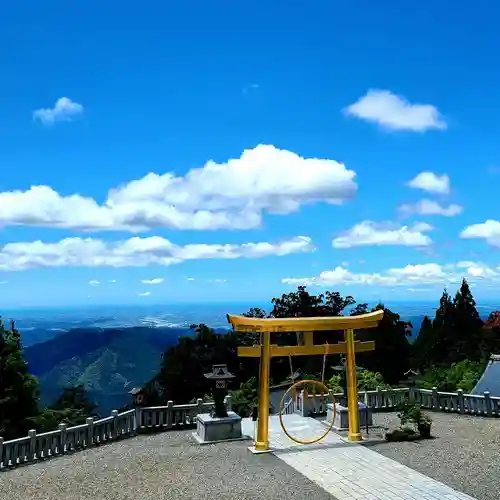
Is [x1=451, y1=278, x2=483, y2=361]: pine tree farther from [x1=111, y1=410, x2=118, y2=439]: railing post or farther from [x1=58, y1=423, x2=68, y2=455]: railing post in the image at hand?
[x1=58, y1=423, x2=68, y2=455]: railing post

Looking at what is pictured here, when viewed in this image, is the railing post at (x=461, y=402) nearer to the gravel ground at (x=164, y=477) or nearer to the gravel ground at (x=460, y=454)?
the gravel ground at (x=460, y=454)

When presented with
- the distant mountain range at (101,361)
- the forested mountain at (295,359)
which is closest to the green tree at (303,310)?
the forested mountain at (295,359)

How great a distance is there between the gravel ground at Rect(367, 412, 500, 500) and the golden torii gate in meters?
1.86

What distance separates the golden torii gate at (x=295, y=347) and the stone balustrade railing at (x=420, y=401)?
2737 mm

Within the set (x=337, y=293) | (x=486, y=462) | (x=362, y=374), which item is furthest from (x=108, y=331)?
(x=486, y=462)

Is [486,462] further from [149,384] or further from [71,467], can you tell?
[149,384]

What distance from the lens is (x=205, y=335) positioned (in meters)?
33.0

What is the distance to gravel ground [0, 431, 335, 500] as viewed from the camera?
1162 cm

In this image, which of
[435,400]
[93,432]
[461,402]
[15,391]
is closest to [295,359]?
[435,400]

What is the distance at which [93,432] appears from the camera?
55.6 ft

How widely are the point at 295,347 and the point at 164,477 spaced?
16.7 ft

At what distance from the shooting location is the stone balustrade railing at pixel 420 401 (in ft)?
63.6

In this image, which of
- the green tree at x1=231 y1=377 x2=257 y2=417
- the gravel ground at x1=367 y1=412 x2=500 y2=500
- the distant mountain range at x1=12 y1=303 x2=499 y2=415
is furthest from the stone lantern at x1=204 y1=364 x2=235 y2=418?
the distant mountain range at x1=12 y1=303 x2=499 y2=415

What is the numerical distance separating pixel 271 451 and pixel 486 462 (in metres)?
5.30
